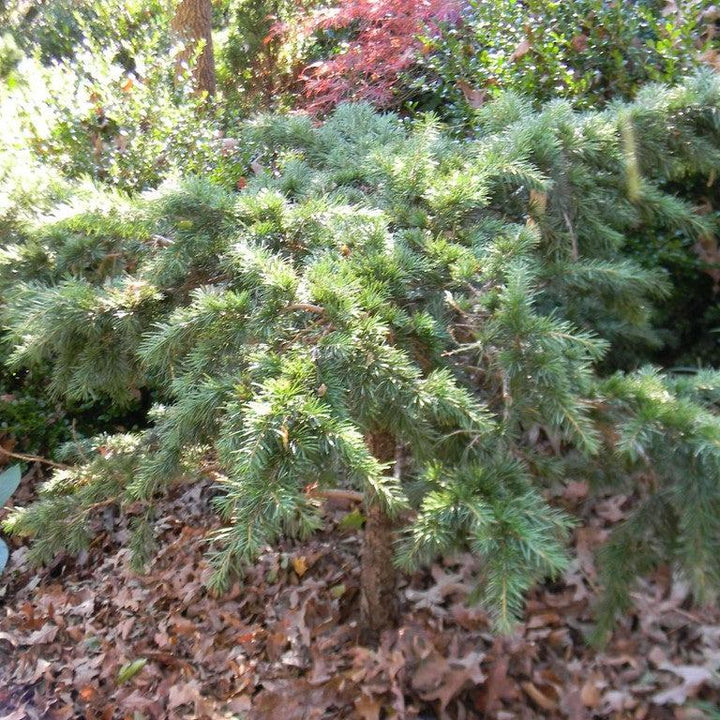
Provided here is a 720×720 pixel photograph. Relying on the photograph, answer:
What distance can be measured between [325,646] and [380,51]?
4.00 meters

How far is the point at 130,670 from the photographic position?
113 inches

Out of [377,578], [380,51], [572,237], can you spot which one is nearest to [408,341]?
[572,237]

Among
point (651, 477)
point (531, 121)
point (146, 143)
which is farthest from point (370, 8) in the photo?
point (651, 477)

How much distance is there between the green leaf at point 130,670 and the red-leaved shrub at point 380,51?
3.66m

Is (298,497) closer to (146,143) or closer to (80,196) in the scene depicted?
(80,196)

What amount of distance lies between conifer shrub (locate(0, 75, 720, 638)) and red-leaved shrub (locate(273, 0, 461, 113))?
9.21 feet

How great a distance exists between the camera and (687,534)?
1.41 m

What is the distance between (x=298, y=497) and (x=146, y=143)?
3535mm

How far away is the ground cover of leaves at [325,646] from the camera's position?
95.3 inches

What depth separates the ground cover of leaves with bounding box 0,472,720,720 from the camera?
242 centimetres

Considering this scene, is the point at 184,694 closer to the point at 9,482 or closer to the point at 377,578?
the point at 377,578

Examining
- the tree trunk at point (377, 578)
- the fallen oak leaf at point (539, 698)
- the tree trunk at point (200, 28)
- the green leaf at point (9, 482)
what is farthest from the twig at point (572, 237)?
the tree trunk at point (200, 28)

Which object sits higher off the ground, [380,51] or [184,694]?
[380,51]

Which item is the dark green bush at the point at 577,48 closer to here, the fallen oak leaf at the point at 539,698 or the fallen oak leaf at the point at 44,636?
the fallen oak leaf at the point at 539,698
